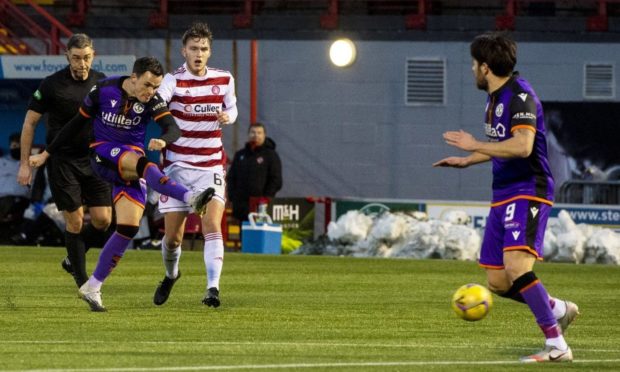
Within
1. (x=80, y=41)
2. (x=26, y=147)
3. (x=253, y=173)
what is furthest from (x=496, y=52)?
(x=253, y=173)

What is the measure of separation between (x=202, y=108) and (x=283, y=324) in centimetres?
221

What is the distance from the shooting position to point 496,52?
32.0 ft

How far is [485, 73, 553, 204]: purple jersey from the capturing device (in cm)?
971

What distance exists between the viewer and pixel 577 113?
90.8 ft

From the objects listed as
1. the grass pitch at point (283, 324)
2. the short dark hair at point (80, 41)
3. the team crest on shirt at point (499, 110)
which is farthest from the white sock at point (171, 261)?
the team crest on shirt at point (499, 110)

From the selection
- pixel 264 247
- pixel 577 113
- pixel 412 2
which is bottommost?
pixel 264 247

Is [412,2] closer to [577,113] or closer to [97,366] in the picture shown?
[577,113]

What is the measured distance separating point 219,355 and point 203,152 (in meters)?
3.84

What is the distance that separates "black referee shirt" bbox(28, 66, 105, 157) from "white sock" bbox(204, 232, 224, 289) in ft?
5.67

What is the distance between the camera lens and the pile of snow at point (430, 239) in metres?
22.8

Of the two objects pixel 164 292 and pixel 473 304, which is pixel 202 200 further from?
pixel 473 304

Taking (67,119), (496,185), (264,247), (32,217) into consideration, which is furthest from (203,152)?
(32,217)

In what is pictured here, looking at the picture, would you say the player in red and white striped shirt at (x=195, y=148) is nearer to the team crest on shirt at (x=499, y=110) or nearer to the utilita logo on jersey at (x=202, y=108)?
the utilita logo on jersey at (x=202, y=108)

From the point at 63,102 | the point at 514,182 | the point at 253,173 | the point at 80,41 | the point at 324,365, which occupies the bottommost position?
the point at 253,173
